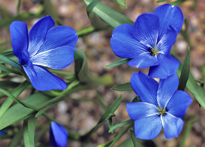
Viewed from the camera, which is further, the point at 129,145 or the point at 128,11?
the point at 128,11

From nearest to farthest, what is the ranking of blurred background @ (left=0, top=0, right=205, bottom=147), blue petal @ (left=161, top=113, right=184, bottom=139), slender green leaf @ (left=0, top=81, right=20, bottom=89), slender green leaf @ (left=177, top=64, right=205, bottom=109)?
blue petal @ (left=161, top=113, right=184, bottom=139) → slender green leaf @ (left=177, top=64, right=205, bottom=109) → slender green leaf @ (left=0, top=81, right=20, bottom=89) → blurred background @ (left=0, top=0, right=205, bottom=147)

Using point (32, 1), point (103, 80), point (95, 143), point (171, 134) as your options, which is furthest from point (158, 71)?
point (32, 1)

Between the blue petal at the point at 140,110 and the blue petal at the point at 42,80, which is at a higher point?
the blue petal at the point at 42,80

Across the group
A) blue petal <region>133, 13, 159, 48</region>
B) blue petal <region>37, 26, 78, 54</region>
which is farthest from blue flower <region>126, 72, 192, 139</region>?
blue petal <region>37, 26, 78, 54</region>

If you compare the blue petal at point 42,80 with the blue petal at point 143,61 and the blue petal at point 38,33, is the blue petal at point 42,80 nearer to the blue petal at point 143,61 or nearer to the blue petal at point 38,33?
the blue petal at point 38,33

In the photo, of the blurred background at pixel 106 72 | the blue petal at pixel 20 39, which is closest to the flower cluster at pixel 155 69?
the blue petal at pixel 20 39

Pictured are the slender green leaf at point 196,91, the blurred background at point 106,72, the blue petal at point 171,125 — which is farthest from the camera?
the blurred background at point 106,72

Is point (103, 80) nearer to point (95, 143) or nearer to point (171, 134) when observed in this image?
point (95, 143)

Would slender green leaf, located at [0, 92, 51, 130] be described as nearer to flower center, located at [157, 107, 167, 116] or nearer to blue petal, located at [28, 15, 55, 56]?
blue petal, located at [28, 15, 55, 56]
